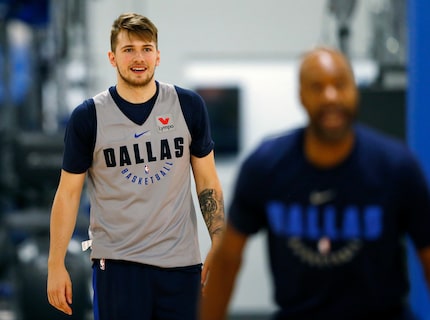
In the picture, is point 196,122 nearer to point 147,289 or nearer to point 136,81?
point 136,81

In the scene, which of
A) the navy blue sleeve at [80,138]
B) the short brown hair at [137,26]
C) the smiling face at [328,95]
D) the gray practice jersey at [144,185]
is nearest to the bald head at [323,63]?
the smiling face at [328,95]

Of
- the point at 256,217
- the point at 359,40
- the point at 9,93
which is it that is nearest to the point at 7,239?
the point at 9,93

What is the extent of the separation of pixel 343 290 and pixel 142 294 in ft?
4.64

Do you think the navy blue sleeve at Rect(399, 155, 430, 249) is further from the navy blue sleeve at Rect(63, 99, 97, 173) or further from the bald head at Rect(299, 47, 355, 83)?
the navy blue sleeve at Rect(63, 99, 97, 173)

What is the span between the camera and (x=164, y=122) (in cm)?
373

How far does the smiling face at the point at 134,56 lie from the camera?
358cm

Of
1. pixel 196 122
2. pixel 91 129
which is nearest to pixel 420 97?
pixel 196 122

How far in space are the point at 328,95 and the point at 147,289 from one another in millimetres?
1559

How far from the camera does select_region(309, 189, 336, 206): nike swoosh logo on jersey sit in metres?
2.51

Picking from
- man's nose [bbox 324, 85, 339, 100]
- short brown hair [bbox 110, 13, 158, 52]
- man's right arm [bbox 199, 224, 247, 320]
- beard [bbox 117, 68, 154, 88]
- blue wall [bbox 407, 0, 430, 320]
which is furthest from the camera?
blue wall [bbox 407, 0, 430, 320]

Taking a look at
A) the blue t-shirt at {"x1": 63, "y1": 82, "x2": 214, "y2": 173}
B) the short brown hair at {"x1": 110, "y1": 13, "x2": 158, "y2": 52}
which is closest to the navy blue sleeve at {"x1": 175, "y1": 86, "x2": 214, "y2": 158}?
the blue t-shirt at {"x1": 63, "y1": 82, "x2": 214, "y2": 173}

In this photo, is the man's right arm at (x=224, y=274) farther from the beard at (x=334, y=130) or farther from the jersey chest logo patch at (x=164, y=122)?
the jersey chest logo patch at (x=164, y=122)

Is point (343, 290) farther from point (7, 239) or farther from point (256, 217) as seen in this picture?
point (7, 239)

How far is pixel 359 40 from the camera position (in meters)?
10.8
